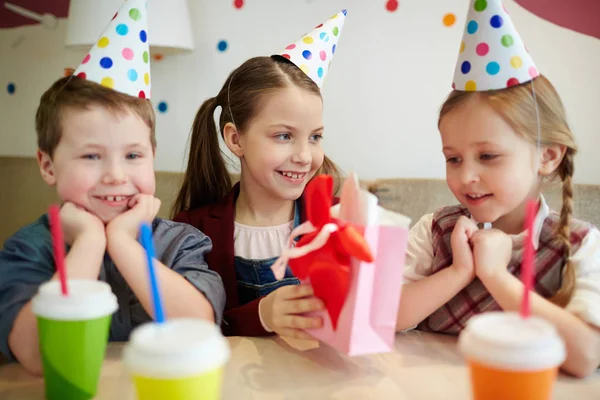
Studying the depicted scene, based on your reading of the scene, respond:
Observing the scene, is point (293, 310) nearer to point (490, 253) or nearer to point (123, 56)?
point (490, 253)

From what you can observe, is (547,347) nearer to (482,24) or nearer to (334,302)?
(334,302)

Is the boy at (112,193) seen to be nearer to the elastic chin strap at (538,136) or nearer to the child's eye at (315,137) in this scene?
the child's eye at (315,137)

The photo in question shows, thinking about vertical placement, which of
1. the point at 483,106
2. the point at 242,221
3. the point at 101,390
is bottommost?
the point at 101,390

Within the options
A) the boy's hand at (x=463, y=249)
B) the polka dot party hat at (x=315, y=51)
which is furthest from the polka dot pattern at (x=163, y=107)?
the boy's hand at (x=463, y=249)

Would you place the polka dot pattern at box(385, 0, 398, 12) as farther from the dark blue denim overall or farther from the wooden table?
the wooden table

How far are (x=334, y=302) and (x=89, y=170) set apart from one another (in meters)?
0.48

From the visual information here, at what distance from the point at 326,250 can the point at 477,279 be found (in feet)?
1.32

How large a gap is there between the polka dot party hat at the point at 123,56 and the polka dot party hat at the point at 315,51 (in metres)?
0.45

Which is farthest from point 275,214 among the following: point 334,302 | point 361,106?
point 361,106

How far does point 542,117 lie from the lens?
3.40 feet

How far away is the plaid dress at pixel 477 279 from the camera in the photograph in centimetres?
101

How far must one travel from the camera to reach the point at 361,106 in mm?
2396

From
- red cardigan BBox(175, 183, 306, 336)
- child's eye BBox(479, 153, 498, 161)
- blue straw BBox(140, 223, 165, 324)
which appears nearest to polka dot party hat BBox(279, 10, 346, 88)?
red cardigan BBox(175, 183, 306, 336)

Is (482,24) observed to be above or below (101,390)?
above
